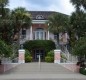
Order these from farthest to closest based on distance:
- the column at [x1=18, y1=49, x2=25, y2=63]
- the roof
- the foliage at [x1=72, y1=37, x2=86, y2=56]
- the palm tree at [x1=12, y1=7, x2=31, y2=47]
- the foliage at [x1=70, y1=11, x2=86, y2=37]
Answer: the roof < the palm tree at [x1=12, y1=7, x2=31, y2=47] < the column at [x1=18, y1=49, x2=25, y2=63] < the foliage at [x1=70, y1=11, x2=86, y2=37] < the foliage at [x1=72, y1=37, x2=86, y2=56]

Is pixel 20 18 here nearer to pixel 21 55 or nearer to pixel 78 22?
pixel 21 55

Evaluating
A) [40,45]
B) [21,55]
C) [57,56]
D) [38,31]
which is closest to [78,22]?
[57,56]

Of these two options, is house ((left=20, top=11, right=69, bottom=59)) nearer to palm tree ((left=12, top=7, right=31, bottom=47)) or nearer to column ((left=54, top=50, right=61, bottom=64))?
palm tree ((left=12, top=7, right=31, bottom=47))

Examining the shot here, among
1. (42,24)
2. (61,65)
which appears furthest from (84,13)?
(42,24)

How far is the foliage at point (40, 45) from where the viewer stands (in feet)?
202

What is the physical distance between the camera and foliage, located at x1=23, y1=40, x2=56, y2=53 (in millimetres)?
61656

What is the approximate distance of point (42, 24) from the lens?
66.0 m

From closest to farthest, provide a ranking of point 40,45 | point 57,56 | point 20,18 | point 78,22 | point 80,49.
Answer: point 80,49 → point 78,22 → point 57,56 → point 20,18 → point 40,45

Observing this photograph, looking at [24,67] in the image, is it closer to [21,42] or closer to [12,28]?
[12,28]

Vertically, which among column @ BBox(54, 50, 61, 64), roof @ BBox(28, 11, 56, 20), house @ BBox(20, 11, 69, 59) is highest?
roof @ BBox(28, 11, 56, 20)

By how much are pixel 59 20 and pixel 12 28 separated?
8483mm

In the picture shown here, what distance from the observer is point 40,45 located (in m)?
61.9

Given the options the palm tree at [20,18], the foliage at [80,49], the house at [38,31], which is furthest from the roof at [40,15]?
the foliage at [80,49]

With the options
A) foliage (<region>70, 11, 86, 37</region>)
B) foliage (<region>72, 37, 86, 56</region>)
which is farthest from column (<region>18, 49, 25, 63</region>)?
foliage (<region>72, 37, 86, 56</region>)
